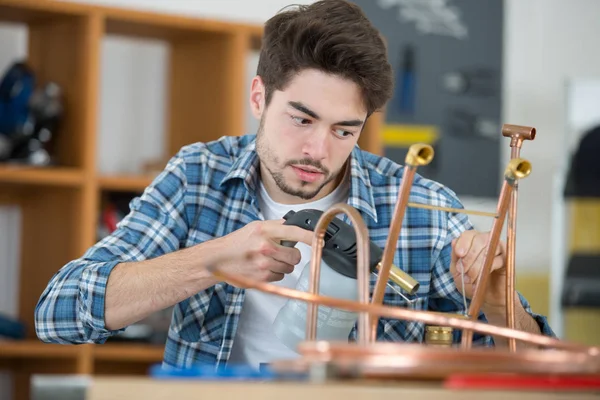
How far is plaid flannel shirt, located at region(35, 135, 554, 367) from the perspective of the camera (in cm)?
164

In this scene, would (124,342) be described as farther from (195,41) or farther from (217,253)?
(217,253)

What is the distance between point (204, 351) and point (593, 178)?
223cm

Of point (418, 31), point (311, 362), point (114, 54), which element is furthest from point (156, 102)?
point (311, 362)

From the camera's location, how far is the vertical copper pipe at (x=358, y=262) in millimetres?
1111

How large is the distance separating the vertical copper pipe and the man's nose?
39cm

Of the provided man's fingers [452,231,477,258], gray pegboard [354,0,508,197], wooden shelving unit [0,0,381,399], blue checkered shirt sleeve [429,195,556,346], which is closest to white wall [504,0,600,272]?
gray pegboard [354,0,508,197]

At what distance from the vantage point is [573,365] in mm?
848

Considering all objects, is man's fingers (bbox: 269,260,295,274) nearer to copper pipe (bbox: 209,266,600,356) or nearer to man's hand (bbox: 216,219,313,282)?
man's hand (bbox: 216,219,313,282)

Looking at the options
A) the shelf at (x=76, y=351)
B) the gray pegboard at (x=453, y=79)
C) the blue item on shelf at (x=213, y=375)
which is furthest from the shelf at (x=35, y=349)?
the blue item on shelf at (x=213, y=375)

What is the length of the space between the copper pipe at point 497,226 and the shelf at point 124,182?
6.02 feet

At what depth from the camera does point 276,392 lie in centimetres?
79

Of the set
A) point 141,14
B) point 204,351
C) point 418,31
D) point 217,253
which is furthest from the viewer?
point 418,31

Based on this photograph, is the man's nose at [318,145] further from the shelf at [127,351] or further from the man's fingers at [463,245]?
the shelf at [127,351]

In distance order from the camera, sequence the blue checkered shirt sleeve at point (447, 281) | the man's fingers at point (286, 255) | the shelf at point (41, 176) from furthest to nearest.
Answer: the shelf at point (41, 176), the blue checkered shirt sleeve at point (447, 281), the man's fingers at point (286, 255)
